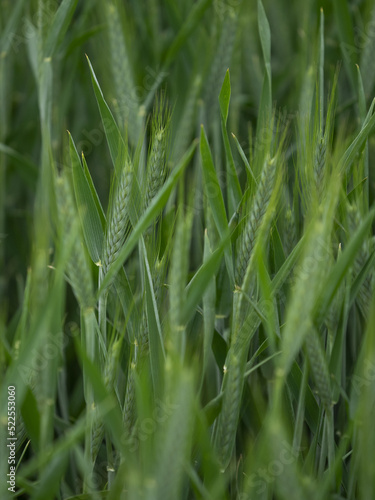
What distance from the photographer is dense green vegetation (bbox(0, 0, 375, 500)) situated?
0.46 meters

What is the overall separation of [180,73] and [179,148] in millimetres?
Result: 184

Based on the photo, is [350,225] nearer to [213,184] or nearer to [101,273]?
[213,184]

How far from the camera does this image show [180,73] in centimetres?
96

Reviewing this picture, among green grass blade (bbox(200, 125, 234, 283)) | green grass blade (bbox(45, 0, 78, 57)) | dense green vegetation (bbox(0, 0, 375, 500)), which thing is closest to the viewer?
dense green vegetation (bbox(0, 0, 375, 500))

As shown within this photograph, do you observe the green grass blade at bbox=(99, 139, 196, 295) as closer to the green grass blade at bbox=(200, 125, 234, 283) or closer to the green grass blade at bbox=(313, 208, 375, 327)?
the green grass blade at bbox=(200, 125, 234, 283)

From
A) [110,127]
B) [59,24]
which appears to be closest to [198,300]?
[110,127]

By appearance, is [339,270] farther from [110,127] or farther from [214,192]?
[110,127]

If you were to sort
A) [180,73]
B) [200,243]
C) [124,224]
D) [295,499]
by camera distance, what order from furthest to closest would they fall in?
[180,73] → [200,243] → [124,224] → [295,499]

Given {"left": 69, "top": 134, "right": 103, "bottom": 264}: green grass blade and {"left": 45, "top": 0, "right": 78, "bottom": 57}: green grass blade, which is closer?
{"left": 69, "top": 134, "right": 103, "bottom": 264}: green grass blade

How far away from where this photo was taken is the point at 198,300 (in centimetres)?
55

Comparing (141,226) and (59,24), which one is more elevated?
(59,24)

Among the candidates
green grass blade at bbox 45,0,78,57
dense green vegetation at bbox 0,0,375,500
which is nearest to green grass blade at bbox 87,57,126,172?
dense green vegetation at bbox 0,0,375,500

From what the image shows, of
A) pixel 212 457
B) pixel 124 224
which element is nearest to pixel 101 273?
pixel 124 224

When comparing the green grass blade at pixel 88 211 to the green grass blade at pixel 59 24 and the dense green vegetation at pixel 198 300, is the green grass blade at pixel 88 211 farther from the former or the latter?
the green grass blade at pixel 59 24
